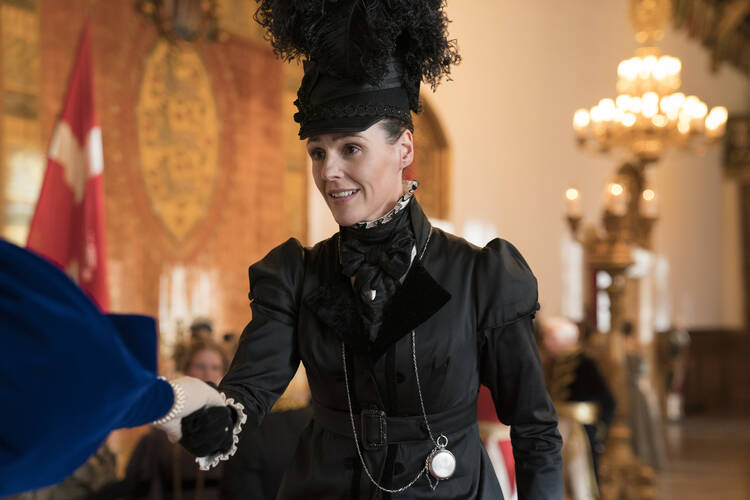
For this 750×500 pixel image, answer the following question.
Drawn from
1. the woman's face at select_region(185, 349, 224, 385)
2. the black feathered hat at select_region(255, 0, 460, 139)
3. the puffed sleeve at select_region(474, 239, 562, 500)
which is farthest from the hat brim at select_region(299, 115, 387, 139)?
the woman's face at select_region(185, 349, 224, 385)

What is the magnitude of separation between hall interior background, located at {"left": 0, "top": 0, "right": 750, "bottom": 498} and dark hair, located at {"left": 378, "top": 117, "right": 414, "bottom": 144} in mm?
4309

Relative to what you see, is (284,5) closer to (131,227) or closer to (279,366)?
(279,366)

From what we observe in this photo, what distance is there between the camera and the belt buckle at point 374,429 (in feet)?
5.90

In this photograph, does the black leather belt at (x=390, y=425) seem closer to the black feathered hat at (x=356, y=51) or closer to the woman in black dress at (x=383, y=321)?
the woman in black dress at (x=383, y=321)

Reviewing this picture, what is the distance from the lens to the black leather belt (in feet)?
5.92

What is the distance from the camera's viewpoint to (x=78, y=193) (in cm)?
593

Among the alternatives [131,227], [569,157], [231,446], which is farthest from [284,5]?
[569,157]

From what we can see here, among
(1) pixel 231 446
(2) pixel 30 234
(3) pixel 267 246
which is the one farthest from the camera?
(3) pixel 267 246

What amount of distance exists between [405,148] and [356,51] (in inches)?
9.2

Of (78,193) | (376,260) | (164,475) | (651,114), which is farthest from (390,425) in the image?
(651,114)

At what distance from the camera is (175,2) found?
6906 millimetres

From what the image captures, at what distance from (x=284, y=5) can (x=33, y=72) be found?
447 cm

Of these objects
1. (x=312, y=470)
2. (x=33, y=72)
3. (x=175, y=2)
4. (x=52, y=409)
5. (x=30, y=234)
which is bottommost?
(x=312, y=470)

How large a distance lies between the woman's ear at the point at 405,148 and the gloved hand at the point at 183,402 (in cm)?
63
